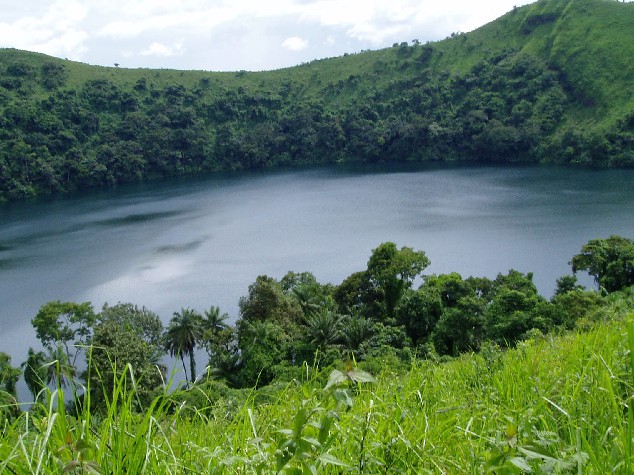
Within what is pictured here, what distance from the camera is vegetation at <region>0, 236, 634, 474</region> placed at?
192 centimetres

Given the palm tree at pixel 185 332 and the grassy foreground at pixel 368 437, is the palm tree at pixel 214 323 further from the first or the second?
the grassy foreground at pixel 368 437

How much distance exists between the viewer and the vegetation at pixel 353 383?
1916 millimetres

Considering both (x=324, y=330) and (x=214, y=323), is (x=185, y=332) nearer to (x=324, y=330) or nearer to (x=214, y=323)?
(x=214, y=323)

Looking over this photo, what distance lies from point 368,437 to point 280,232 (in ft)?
157

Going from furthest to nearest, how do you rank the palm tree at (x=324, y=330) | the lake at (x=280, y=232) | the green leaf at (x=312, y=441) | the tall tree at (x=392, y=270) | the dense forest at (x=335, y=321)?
the lake at (x=280, y=232)
the tall tree at (x=392, y=270)
the palm tree at (x=324, y=330)
the dense forest at (x=335, y=321)
the green leaf at (x=312, y=441)

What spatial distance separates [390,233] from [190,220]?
20884mm

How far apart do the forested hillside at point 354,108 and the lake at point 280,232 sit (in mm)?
7513

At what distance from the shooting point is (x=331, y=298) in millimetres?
28953

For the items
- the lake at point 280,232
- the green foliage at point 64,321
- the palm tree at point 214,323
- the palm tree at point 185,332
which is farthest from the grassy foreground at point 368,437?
the lake at point 280,232

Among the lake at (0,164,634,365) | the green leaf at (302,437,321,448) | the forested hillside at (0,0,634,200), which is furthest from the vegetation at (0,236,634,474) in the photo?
the forested hillside at (0,0,634,200)

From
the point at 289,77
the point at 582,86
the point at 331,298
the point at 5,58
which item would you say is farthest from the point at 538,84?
the point at 5,58

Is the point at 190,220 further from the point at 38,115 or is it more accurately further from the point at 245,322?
the point at 38,115

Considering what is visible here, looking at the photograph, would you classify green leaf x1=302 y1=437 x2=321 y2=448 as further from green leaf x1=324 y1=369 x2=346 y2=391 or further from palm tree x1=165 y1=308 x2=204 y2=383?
palm tree x1=165 y1=308 x2=204 y2=383

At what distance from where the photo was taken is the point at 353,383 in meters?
2.34
